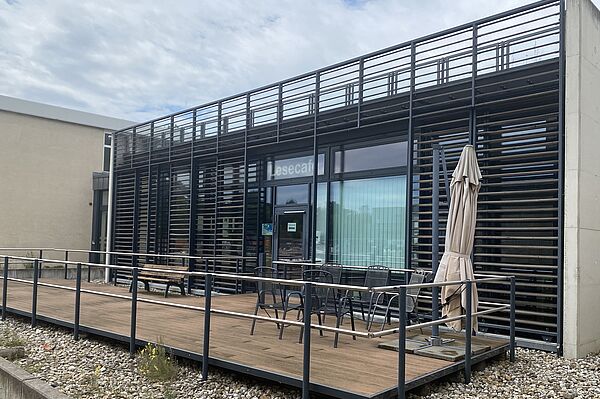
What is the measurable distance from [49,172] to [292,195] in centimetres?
1278

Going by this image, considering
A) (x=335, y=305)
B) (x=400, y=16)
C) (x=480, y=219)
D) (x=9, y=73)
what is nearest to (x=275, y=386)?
(x=335, y=305)

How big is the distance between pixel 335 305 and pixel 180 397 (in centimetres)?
221

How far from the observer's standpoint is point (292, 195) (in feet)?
38.5

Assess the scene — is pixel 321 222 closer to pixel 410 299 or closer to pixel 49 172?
pixel 410 299

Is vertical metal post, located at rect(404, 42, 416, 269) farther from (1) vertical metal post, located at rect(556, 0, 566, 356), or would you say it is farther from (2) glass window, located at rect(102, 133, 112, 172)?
(2) glass window, located at rect(102, 133, 112, 172)

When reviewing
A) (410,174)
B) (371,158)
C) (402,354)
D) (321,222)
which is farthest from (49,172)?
(402,354)

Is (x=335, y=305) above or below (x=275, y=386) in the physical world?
above

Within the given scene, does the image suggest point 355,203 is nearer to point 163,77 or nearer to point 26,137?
point 163,77

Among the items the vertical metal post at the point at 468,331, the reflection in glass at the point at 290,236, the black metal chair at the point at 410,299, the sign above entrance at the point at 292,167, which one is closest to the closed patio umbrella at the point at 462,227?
the vertical metal post at the point at 468,331

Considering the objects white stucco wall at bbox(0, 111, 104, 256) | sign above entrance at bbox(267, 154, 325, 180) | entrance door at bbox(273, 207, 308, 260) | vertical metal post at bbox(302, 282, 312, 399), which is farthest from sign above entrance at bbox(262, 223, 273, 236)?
white stucco wall at bbox(0, 111, 104, 256)

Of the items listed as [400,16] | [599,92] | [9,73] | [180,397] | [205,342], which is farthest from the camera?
[9,73]

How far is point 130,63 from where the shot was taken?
20.5m

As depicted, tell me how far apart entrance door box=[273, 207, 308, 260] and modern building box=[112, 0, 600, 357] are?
3cm

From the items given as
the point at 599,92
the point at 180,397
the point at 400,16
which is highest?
the point at 400,16
